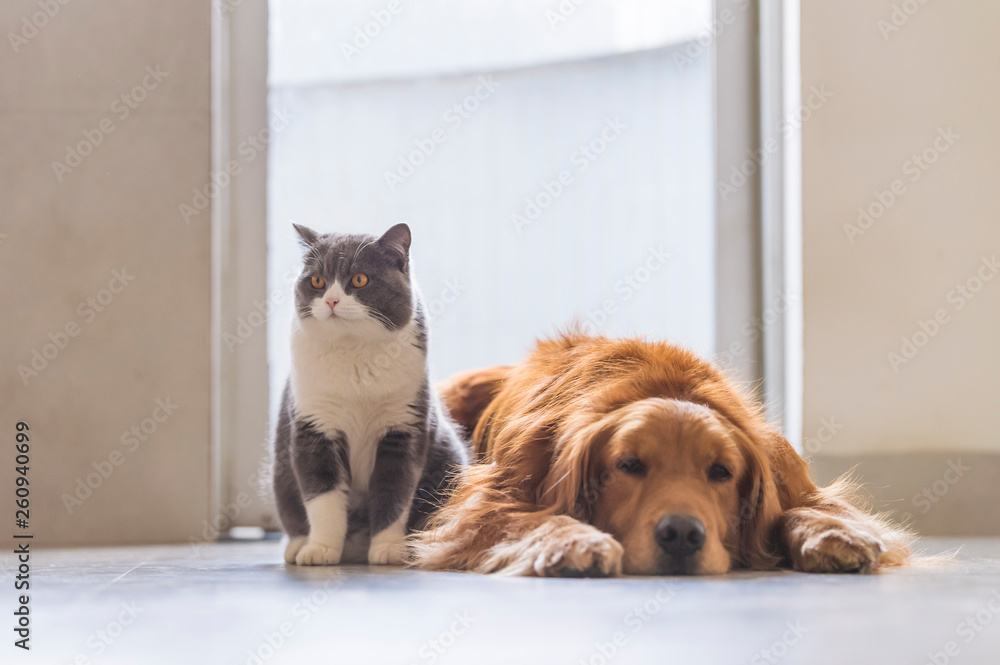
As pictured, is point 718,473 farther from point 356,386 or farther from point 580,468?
point 356,386

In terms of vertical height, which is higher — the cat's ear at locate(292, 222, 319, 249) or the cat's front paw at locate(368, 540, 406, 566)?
the cat's ear at locate(292, 222, 319, 249)

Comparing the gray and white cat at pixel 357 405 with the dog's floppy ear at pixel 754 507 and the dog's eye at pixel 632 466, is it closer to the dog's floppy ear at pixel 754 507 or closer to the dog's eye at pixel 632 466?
the dog's eye at pixel 632 466

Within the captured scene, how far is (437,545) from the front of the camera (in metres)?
1.79

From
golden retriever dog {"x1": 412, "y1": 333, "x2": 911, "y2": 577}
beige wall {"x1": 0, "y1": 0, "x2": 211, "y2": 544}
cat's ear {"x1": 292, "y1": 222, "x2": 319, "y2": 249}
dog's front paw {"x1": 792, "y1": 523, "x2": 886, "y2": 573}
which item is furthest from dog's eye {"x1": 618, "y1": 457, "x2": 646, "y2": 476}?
beige wall {"x1": 0, "y1": 0, "x2": 211, "y2": 544}

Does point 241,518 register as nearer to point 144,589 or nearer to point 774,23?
point 144,589

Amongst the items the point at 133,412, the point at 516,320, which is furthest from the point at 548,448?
the point at 133,412

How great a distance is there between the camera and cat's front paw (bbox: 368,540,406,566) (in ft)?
6.00

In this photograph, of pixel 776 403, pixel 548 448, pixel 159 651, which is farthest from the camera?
pixel 776 403

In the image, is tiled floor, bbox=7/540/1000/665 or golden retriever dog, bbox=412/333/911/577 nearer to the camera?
tiled floor, bbox=7/540/1000/665

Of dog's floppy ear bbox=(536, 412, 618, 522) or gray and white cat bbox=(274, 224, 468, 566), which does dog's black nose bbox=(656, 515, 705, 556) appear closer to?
dog's floppy ear bbox=(536, 412, 618, 522)

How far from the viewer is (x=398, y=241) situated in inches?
78.4

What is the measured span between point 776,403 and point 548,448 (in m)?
1.40

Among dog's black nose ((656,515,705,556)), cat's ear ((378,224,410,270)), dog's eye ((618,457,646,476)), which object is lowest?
dog's black nose ((656,515,705,556))

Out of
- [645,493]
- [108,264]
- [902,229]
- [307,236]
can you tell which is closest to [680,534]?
[645,493]
